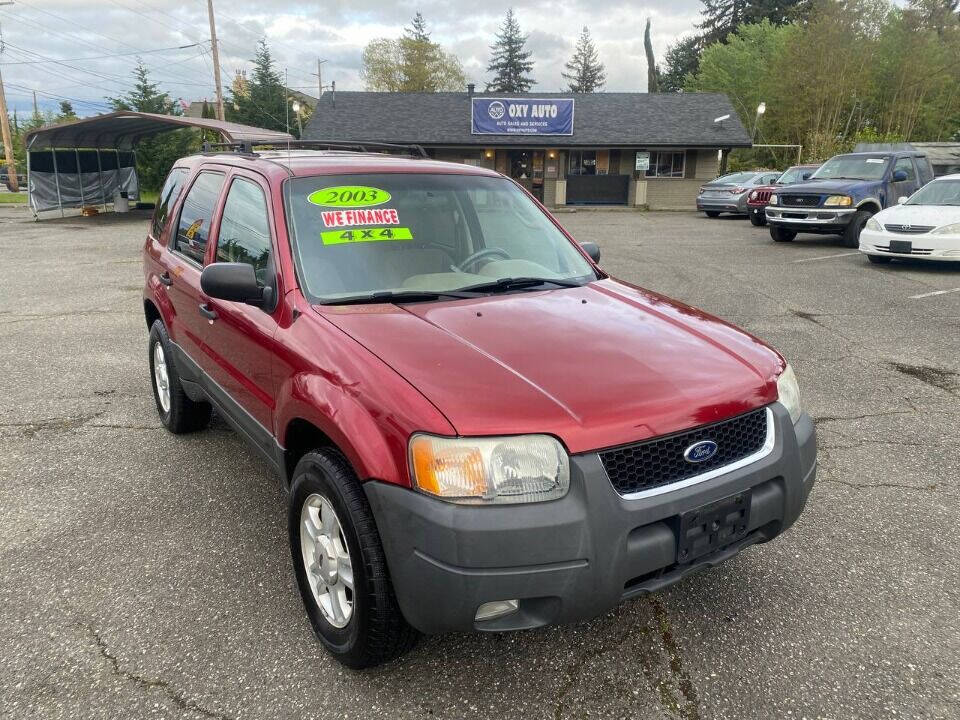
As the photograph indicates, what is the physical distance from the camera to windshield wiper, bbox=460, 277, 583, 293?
306cm

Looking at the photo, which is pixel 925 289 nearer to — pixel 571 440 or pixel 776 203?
pixel 776 203

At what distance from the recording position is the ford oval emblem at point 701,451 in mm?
2174

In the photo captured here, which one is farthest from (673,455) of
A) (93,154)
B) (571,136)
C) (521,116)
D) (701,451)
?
(521,116)

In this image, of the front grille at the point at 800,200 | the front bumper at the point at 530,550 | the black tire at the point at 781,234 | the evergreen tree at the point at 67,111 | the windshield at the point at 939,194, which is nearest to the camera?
the front bumper at the point at 530,550

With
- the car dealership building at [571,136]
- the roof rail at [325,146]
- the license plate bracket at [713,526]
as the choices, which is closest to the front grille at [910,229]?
the roof rail at [325,146]

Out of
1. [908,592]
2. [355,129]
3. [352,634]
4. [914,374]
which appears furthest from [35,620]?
[355,129]

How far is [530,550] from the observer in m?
1.96

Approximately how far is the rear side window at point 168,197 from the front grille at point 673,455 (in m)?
3.56

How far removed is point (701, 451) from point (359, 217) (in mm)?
1805

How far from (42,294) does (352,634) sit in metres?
9.67

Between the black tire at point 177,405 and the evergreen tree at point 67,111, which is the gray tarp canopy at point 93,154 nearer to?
the black tire at point 177,405

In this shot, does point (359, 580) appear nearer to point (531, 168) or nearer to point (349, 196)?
point (349, 196)

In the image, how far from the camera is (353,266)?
9.68ft

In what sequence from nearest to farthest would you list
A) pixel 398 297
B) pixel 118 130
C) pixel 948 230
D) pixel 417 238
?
pixel 398 297
pixel 417 238
pixel 948 230
pixel 118 130
